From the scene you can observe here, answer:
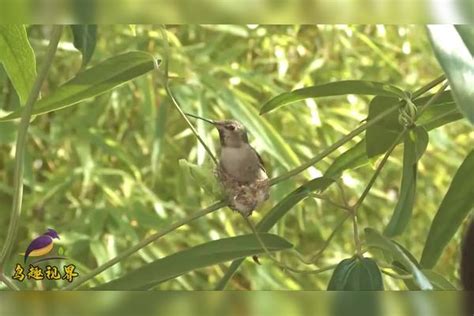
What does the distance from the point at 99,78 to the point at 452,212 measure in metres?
0.26

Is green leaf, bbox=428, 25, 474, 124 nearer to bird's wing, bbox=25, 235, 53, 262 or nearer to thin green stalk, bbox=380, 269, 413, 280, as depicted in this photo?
thin green stalk, bbox=380, 269, 413, 280

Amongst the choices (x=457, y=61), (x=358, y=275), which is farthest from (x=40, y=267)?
(x=457, y=61)

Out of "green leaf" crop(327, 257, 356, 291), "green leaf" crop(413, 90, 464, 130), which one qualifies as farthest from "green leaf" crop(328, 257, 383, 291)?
"green leaf" crop(413, 90, 464, 130)

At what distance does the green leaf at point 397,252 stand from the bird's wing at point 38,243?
0.24 metres

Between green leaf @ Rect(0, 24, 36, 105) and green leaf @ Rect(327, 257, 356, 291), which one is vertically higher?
green leaf @ Rect(0, 24, 36, 105)

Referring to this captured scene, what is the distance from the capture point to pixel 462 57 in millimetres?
369

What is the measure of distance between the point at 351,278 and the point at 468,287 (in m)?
0.11

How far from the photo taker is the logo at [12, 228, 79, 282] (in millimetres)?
533

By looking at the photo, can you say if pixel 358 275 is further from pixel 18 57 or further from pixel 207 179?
pixel 18 57

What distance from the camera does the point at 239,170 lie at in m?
0.49

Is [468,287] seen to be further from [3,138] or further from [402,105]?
[3,138]

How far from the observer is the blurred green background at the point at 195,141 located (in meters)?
0.74

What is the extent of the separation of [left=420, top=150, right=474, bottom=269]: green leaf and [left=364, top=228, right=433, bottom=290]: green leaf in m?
0.06

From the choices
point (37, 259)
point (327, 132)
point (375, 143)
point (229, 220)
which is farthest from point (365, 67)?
point (37, 259)
